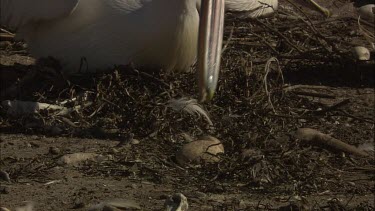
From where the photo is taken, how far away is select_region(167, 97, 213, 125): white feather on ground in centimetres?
536

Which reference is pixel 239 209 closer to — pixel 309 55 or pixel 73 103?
pixel 73 103

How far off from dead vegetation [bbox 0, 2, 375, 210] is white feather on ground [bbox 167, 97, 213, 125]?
0.02 metres

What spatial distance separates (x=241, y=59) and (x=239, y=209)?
81.6 inches

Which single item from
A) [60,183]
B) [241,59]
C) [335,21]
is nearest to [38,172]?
[60,183]

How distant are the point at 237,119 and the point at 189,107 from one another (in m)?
0.25

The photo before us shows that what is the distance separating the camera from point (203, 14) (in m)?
4.58

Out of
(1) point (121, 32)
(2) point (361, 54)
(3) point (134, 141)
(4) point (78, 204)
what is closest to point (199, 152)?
(3) point (134, 141)

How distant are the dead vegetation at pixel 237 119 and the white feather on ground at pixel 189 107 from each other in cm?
2

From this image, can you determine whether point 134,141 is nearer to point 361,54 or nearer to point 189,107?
point 189,107

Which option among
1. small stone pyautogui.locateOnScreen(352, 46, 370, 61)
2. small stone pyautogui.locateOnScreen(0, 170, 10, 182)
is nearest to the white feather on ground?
small stone pyautogui.locateOnScreen(0, 170, 10, 182)

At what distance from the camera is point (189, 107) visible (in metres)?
5.39

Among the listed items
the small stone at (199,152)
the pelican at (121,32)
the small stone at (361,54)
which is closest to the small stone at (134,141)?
the small stone at (199,152)

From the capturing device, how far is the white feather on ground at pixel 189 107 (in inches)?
211

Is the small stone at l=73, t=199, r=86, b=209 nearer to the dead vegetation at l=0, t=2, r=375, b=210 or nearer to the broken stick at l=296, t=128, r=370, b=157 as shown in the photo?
the dead vegetation at l=0, t=2, r=375, b=210
